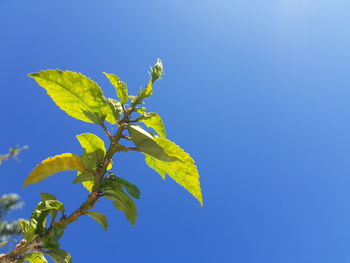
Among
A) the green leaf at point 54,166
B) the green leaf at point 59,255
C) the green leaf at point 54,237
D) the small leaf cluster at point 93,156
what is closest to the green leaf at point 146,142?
the small leaf cluster at point 93,156

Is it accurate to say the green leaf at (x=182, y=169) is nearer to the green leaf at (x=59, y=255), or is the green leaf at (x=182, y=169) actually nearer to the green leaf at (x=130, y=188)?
the green leaf at (x=130, y=188)

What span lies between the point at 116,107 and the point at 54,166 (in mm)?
752

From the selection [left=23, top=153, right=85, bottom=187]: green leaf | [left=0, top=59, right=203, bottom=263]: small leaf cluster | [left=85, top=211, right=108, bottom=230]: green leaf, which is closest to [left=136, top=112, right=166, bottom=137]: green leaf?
[left=0, top=59, right=203, bottom=263]: small leaf cluster

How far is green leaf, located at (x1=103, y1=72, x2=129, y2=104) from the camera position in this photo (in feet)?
10.0

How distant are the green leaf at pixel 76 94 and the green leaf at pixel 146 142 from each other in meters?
0.29

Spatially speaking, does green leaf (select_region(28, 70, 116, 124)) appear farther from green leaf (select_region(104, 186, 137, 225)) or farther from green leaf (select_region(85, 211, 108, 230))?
green leaf (select_region(85, 211, 108, 230))

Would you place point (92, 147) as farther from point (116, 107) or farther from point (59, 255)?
point (59, 255)

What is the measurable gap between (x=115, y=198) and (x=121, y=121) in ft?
2.35

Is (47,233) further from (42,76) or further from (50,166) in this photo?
(42,76)

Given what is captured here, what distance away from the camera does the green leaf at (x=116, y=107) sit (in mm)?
2934

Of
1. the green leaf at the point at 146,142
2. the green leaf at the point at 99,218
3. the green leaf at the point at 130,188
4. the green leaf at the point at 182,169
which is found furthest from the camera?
the green leaf at the point at 99,218

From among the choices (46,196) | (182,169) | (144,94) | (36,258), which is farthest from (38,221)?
(144,94)

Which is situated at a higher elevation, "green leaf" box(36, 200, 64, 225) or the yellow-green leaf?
the yellow-green leaf

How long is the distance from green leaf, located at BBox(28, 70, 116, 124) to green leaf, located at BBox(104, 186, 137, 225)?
64 centimetres
